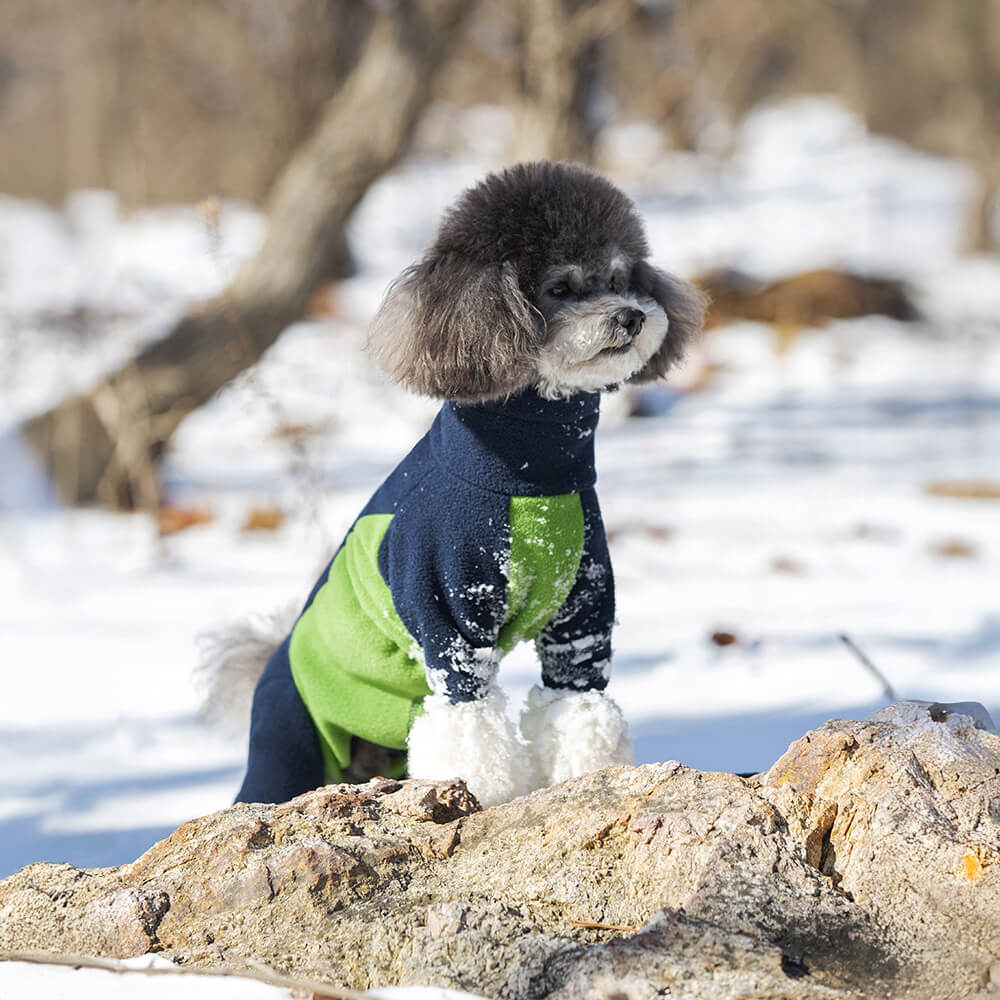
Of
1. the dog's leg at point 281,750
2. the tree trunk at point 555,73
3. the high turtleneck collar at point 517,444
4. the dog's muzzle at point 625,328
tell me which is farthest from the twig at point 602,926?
the tree trunk at point 555,73

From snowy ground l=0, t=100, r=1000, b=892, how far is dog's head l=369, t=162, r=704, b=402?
115cm

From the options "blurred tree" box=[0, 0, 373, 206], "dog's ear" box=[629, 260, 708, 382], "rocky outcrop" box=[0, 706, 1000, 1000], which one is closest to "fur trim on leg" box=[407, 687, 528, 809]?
"rocky outcrop" box=[0, 706, 1000, 1000]

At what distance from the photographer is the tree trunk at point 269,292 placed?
509cm

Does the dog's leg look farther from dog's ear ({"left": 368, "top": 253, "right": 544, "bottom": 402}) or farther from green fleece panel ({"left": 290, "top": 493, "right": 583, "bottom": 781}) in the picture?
dog's ear ({"left": 368, "top": 253, "right": 544, "bottom": 402})

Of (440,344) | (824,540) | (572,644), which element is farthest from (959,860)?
(824,540)

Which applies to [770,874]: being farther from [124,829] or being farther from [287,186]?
[287,186]

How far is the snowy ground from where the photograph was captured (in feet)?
9.84

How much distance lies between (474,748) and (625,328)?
914mm

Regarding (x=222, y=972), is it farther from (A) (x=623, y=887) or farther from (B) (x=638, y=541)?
(B) (x=638, y=541)

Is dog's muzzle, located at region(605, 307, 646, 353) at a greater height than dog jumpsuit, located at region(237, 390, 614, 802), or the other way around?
dog's muzzle, located at region(605, 307, 646, 353)

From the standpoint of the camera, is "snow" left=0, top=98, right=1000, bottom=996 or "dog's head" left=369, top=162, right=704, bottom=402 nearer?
"dog's head" left=369, top=162, right=704, bottom=402

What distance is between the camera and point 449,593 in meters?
2.13

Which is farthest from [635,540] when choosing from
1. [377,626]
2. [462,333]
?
[462,333]

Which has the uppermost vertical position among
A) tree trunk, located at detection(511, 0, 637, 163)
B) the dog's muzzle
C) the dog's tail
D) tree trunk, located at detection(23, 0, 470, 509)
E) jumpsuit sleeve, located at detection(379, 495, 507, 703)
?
tree trunk, located at detection(511, 0, 637, 163)
